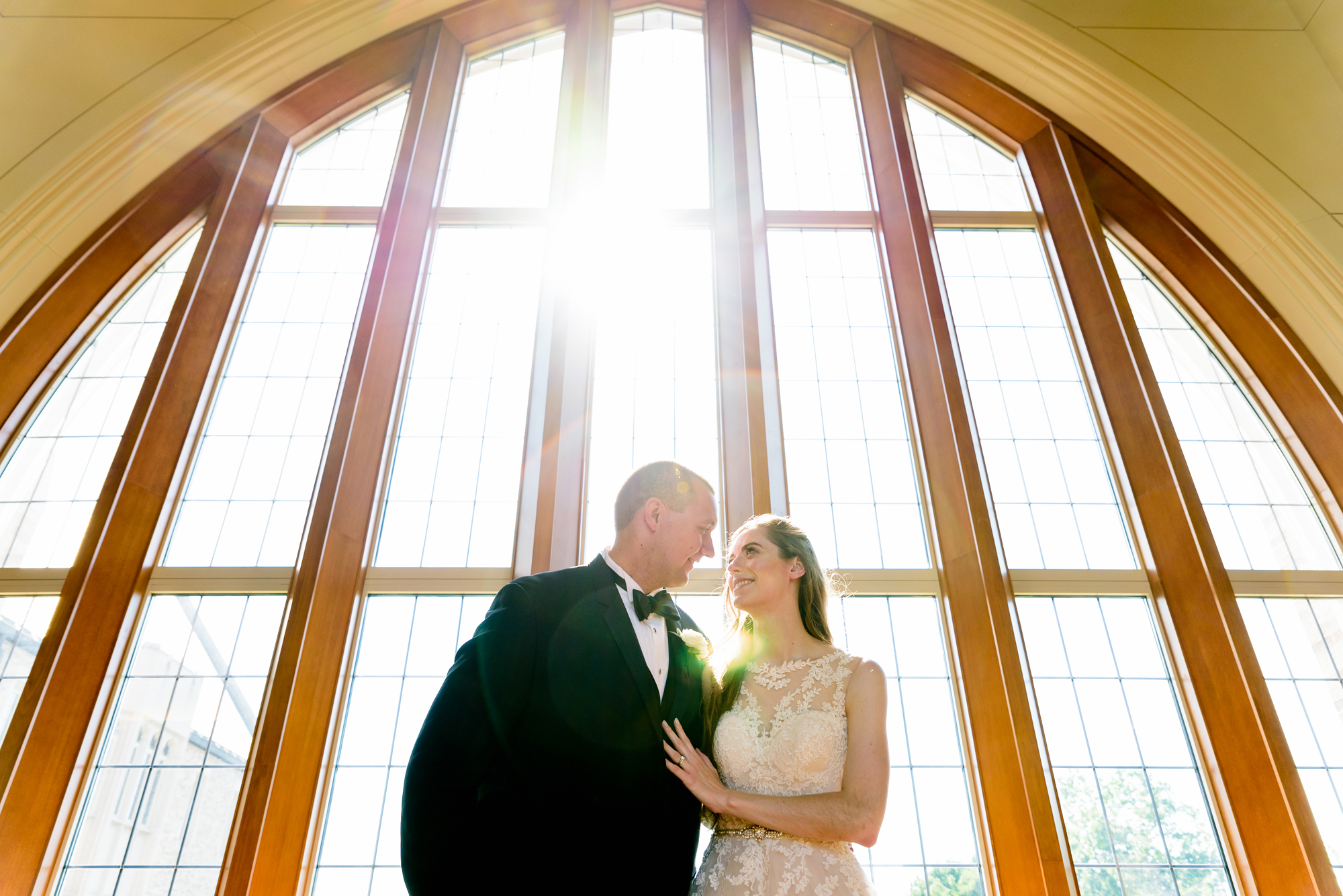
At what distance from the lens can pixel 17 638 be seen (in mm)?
4082

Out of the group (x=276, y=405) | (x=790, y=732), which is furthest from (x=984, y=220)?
(x=276, y=405)

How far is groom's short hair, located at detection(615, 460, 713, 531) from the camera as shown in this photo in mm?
2014

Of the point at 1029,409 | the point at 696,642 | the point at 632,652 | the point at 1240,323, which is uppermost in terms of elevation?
the point at 1240,323

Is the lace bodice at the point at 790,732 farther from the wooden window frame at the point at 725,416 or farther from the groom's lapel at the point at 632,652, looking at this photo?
the wooden window frame at the point at 725,416

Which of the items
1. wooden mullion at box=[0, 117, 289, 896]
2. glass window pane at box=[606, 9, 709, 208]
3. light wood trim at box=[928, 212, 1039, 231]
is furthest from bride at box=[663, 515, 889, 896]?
light wood trim at box=[928, 212, 1039, 231]

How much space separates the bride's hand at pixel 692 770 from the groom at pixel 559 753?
0.04 m

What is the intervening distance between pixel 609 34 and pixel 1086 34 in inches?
140

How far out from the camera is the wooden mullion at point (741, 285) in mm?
4207

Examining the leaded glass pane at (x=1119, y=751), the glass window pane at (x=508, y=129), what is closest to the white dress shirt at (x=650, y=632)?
the leaded glass pane at (x=1119, y=751)

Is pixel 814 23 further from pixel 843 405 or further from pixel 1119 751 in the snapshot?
pixel 1119 751

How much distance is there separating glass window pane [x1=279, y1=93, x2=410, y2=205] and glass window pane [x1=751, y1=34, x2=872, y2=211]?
276 centimetres

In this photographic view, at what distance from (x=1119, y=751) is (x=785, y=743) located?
9.01 ft

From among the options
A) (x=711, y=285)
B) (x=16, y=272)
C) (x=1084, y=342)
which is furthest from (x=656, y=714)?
(x=16, y=272)

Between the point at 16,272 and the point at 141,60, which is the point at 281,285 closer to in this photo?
the point at 16,272
